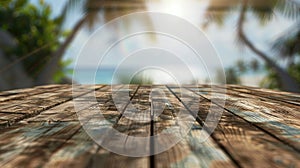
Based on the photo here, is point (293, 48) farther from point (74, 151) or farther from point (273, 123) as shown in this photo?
point (74, 151)

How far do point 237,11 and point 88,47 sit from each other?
9.12 meters

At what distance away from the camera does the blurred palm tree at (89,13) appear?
322 inches

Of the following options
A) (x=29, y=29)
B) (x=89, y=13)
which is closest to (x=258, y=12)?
(x=89, y=13)

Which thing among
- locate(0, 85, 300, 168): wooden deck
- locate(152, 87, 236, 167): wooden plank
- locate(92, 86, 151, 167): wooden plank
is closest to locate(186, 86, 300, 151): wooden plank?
locate(0, 85, 300, 168): wooden deck

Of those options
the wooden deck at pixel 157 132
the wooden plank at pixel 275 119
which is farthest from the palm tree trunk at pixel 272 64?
the wooden deck at pixel 157 132

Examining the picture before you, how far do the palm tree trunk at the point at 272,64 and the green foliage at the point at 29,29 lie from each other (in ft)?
20.8

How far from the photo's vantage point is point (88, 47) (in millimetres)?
1306

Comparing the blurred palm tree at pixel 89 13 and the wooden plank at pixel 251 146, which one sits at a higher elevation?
the blurred palm tree at pixel 89 13

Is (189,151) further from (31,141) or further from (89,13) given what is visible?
(89,13)

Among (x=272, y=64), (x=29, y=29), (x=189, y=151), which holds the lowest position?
(x=189, y=151)

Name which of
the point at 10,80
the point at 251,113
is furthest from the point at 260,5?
the point at 251,113

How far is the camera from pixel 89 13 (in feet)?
27.7

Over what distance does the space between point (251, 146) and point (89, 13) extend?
823cm

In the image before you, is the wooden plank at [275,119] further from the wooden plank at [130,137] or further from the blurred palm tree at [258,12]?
the blurred palm tree at [258,12]
